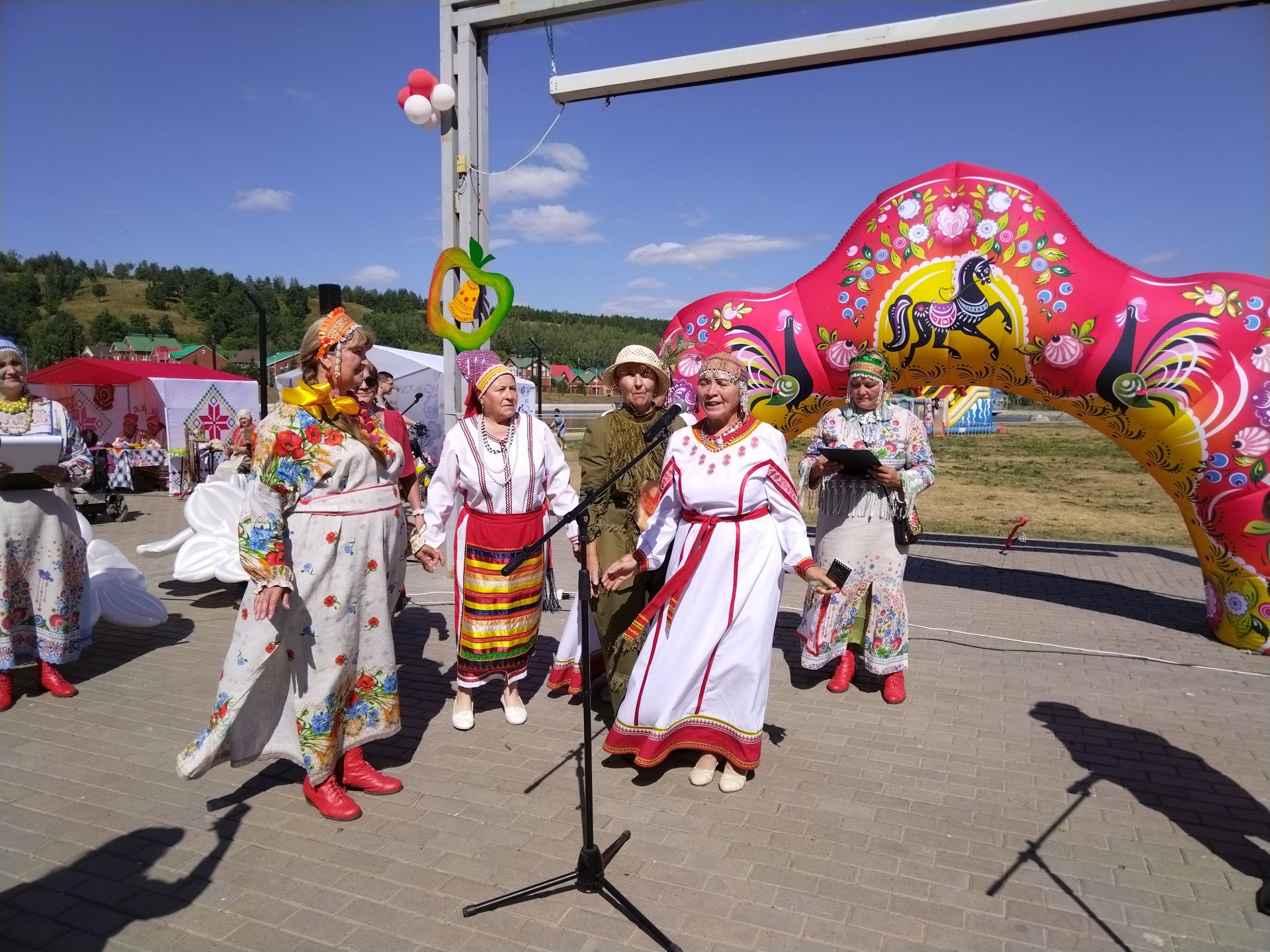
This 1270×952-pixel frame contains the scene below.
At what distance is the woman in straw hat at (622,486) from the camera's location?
163 inches

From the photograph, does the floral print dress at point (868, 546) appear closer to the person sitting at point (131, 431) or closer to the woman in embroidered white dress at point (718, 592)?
the woman in embroidered white dress at point (718, 592)

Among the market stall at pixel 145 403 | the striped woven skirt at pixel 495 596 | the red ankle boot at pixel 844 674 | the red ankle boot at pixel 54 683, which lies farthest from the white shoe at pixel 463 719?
the market stall at pixel 145 403

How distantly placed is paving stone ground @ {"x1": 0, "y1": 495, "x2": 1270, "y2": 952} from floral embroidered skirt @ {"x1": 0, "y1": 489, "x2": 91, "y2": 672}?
36 cm

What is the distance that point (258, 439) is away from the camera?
3096 mm

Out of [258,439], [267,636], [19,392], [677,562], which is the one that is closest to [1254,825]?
[677,562]

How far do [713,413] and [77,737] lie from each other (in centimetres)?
360

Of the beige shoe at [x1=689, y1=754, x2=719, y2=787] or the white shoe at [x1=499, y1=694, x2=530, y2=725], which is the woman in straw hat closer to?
the white shoe at [x1=499, y1=694, x2=530, y2=725]

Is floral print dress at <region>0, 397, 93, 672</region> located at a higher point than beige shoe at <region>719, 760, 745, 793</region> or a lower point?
higher

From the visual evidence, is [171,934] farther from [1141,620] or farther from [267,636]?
[1141,620]

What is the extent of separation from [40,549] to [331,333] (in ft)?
9.11

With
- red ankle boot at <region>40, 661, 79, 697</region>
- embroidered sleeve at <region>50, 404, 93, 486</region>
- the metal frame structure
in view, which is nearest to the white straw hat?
the metal frame structure

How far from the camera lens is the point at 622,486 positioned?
4.28 m

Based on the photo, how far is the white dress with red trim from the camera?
3.51 metres

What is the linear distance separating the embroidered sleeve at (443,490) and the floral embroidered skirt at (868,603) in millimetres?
2228
